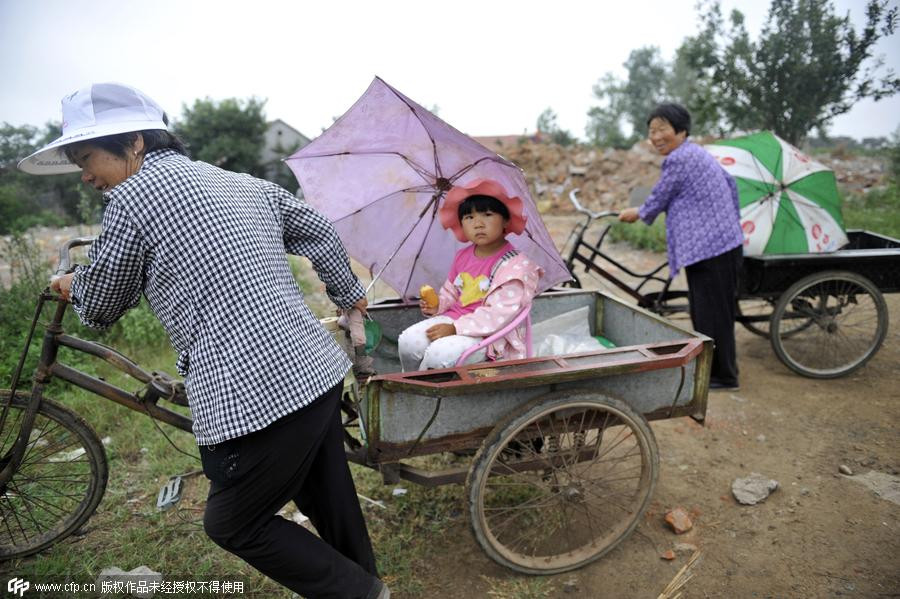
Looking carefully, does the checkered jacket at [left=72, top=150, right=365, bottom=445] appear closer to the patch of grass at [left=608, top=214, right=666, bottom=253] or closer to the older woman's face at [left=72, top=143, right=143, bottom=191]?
the older woman's face at [left=72, top=143, right=143, bottom=191]

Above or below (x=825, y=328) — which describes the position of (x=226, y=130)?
above

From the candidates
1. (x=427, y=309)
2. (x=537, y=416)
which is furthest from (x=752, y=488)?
(x=427, y=309)

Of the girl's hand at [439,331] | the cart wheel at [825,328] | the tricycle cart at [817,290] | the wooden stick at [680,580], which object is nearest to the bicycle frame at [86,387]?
the girl's hand at [439,331]

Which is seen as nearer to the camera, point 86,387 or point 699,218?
point 86,387

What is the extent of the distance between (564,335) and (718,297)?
129 centimetres

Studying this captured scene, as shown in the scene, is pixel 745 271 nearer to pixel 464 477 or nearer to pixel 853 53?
pixel 464 477

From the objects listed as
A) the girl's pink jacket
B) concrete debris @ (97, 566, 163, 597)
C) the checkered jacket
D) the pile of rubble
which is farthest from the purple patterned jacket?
the pile of rubble

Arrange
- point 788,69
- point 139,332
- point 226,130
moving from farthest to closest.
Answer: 1. point 226,130
2. point 788,69
3. point 139,332

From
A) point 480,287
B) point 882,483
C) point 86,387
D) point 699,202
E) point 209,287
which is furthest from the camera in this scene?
point 699,202

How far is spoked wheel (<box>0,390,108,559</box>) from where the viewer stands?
2.36 m

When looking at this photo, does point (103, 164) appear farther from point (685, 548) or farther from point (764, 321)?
point (764, 321)

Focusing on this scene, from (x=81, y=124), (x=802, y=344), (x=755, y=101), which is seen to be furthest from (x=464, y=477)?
(x=755, y=101)

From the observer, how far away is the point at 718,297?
3707mm

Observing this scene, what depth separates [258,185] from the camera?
179cm
